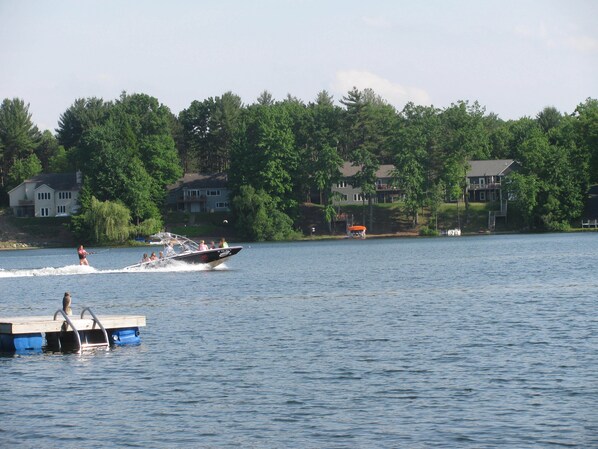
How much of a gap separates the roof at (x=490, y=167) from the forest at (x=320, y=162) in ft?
9.23

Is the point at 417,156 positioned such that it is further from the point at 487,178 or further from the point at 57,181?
the point at 57,181

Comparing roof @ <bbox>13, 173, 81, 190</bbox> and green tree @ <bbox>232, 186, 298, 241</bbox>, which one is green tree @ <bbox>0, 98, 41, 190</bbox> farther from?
green tree @ <bbox>232, 186, 298, 241</bbox>

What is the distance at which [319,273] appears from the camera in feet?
210

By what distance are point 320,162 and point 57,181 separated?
41.7 meters

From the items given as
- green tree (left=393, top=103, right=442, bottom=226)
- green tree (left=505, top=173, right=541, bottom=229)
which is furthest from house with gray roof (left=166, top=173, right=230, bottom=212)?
green tree (left=505, top=173, right=541, bottom=229)

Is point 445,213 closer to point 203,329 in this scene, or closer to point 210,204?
point 210,204

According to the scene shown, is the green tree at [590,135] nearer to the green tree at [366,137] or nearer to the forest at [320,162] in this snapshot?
the forest at [320,162]

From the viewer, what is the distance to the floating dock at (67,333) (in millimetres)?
30875

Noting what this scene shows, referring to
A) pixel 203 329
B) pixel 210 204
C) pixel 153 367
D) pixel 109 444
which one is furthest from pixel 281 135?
pixel 109 444

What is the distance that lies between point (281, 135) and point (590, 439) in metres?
112

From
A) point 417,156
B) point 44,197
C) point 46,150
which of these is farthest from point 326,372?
point 46,150

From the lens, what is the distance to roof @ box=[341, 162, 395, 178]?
5338 inches

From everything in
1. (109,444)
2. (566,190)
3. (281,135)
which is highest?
(281,135)

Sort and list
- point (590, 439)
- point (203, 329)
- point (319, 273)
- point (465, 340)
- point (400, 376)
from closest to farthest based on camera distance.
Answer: point (590, 439) → point (400, 376) → point (465, 340) → point (203, 329) → point (319, 273)
